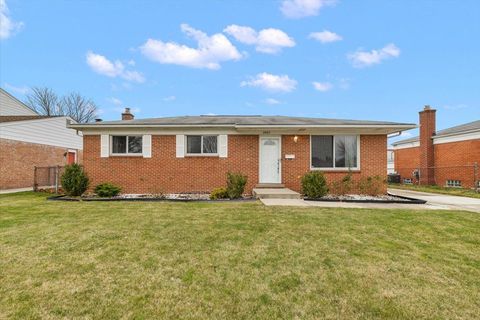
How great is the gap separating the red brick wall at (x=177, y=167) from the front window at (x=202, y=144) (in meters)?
0.30

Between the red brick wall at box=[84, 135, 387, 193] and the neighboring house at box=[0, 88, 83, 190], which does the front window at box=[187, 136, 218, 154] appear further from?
the neighboring house at box=[0, 88, 83, 190]

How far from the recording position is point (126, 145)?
1082 cm

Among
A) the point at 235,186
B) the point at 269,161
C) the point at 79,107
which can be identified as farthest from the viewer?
the point at 79,107

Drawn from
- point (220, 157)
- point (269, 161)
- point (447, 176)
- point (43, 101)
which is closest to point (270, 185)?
point (269, 161)

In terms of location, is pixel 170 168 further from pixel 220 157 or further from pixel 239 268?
pixel 239 268

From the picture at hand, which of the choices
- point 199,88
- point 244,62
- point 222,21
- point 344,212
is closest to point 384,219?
point 344,212

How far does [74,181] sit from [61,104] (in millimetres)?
36396

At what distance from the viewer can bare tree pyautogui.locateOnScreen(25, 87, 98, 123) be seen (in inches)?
1446

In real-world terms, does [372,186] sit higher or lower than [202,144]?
lower

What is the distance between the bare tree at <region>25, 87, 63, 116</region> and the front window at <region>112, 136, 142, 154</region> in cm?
3456

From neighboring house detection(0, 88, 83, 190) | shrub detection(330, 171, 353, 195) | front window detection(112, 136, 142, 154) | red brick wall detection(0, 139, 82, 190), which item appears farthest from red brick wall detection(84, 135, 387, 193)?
neighboring house detection(0, 88, 83, 190)

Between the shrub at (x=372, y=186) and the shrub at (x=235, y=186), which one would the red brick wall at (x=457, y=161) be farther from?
the shrub at (x=235, y=186)

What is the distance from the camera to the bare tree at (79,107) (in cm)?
3909

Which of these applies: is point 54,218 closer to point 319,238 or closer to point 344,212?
point 319,238
